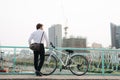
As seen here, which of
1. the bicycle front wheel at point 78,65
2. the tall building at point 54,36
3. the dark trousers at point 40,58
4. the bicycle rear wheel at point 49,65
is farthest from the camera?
the tall building at point 54,36

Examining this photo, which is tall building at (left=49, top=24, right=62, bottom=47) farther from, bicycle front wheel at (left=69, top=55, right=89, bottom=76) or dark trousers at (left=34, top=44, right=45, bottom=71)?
dark trousers at (left=34, top=44, right=45, bottom=71)

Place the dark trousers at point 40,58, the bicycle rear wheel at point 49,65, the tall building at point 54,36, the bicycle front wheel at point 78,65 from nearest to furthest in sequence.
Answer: the dark trousers at point 40,58 < the bicycle rear wheel at point 49,65 < the bicycle front wheel at point 78,65 < the tall building at point 54,36

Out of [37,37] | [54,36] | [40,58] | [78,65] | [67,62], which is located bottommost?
[78,65]

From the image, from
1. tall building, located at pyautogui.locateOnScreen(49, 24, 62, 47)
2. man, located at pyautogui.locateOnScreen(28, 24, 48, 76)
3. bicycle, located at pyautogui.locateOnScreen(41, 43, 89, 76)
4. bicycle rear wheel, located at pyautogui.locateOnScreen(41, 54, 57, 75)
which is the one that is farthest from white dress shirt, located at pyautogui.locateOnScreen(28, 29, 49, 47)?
tall building, located at pyautogui.locateOnScreen(49, 24, 62, 47)

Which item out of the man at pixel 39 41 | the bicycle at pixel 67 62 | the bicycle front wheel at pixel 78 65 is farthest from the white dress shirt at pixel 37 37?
the bicycle front wheel at pixel 78 65

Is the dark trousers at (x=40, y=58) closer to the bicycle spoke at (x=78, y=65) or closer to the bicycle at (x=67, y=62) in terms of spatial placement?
the bicycle at (x=67, y=62)

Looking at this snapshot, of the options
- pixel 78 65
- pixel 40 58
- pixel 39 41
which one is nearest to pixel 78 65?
pixel 78 65

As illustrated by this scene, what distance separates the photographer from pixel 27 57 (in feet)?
26.5

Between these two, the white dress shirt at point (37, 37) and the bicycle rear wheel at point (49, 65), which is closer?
the white dress shirt at point (37, 37)

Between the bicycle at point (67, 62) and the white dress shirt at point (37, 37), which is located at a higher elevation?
the white dress shirt at point (37, 37)

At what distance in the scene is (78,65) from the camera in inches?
307

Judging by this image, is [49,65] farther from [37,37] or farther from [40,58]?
[37,37]

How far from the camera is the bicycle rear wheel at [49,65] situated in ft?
24.9

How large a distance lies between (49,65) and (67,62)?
564mm
